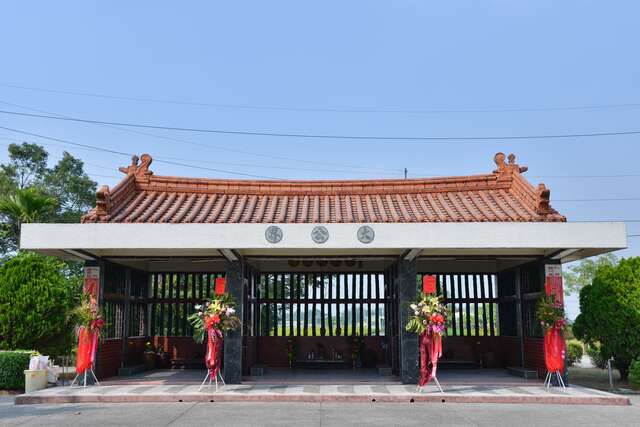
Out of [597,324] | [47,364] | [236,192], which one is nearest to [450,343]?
[597,324]

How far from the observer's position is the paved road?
30.7ft

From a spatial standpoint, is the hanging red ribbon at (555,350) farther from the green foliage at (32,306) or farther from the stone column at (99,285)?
the green foliage at (32,306)

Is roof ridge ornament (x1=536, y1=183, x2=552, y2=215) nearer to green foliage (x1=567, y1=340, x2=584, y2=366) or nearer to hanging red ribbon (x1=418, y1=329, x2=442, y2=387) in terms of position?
hanging red ribbon (x1=418, y1=329, x2=442, y2=387)

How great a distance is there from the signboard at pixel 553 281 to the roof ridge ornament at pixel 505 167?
9.63 ft

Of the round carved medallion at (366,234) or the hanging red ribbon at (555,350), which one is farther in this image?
the hanging red ribbon at (555,350)

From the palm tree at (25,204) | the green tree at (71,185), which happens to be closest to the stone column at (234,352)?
the palm tree at (25,204)

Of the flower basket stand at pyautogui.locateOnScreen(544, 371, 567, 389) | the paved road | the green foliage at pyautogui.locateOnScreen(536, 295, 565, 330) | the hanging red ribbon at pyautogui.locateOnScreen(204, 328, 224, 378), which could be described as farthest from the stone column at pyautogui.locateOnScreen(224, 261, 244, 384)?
the flower basket stand at pyautogui.locateOnScreen(544, 371, 567, 389)

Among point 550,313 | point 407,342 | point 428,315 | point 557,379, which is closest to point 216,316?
point 407,342

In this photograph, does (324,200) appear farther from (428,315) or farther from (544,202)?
(544,202)

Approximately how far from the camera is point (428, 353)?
12.7 meters

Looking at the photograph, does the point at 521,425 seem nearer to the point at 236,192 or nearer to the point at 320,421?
the point at 320,421

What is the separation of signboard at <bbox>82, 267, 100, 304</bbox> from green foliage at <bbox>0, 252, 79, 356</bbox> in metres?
0.50

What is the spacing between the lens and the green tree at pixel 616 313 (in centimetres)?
1451

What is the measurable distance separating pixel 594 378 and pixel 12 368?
15232 millimetres
